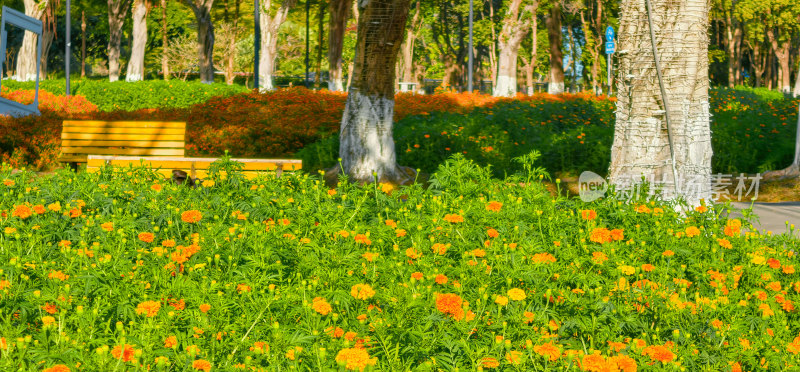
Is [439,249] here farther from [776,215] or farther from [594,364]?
[776,215]

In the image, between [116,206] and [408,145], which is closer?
[116,206]

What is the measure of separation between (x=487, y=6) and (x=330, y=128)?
3754 centimetres

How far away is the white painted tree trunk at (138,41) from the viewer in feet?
110

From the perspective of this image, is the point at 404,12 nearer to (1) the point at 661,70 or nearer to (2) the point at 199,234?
(1) the point at 661,70

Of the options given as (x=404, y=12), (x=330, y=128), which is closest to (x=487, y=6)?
(x=330, y=128)

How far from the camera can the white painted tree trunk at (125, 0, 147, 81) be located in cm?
3356

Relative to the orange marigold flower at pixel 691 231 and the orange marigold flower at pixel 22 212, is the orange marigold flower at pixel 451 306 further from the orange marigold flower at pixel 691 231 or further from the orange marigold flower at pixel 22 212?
the orange marigold flower at pixel 22 212

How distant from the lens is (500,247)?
4523 mm

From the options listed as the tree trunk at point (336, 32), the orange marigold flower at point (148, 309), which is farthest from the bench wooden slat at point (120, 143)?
the tree trunk at point (336, 32)

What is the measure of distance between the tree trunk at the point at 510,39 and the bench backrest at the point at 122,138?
16753mm

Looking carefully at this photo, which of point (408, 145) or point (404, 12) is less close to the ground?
point (404, 12)

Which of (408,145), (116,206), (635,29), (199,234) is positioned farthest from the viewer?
(408,145)

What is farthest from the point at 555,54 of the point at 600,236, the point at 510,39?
the point at 600,236

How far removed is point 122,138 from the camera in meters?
12.1
